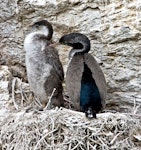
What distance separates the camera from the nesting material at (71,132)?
3322mm

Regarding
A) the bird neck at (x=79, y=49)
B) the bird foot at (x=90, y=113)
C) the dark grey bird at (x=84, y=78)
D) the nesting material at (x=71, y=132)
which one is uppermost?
the bird neck at (x=79, y=49)

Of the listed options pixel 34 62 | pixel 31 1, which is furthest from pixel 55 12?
pixel 34 62

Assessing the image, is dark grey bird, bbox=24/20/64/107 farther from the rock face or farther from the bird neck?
the rock face

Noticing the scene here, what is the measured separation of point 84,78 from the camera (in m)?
3.48

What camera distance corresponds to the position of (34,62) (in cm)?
360

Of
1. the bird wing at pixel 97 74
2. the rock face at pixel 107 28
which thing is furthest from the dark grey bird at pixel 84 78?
the rock face at pixel 107 28

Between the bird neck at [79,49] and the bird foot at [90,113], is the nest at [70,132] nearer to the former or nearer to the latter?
the bird foot at [90,113]

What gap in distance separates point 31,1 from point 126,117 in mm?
935

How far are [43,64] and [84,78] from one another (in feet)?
0.87

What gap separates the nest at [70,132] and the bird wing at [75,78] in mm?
99

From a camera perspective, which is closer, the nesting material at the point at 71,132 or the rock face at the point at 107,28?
the nesting material at the point at 71,132

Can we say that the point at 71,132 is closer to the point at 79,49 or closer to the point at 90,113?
the point at 90,113

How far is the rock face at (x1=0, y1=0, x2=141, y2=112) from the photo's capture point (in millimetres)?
3652

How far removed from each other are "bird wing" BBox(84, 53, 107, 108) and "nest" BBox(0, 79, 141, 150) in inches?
6.1
